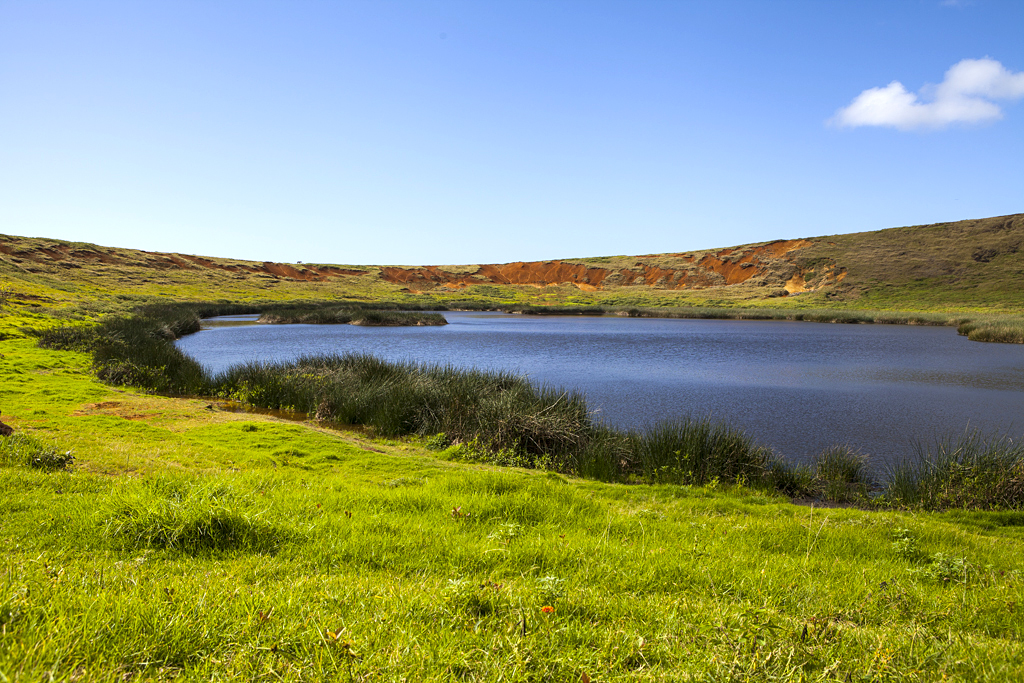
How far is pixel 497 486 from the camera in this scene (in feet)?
18.8

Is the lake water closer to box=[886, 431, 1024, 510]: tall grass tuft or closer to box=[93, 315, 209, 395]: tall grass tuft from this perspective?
box=[886, 431, 1024, 510]: tall grass tuft

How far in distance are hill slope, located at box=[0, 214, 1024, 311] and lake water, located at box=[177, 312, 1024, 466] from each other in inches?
1485

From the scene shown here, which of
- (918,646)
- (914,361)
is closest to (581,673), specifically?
(918,646)

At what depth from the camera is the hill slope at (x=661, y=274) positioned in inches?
2613

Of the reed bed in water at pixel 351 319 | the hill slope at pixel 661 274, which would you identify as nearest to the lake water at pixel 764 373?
the reed bed in water at pixel 351 319

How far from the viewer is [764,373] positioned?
20047mm

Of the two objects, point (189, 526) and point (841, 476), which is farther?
point (841, 476)

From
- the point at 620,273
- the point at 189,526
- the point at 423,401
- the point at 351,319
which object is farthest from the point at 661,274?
the point at 189,526

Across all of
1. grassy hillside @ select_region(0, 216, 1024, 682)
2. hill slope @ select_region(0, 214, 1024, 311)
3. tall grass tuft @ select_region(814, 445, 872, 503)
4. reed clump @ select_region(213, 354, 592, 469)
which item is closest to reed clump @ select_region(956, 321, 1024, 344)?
hill slope @ select_region(0, 214, 1024, 311)

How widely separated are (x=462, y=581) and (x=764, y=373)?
19475 mm

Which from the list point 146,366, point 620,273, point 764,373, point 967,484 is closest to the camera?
point 967,484

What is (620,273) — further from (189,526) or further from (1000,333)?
(189,526)

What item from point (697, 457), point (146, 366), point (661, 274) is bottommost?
point (697, 457)

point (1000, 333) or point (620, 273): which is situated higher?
point (620, 273)
